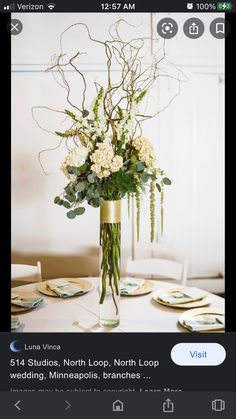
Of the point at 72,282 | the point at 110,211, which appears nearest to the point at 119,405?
the point at 110,211

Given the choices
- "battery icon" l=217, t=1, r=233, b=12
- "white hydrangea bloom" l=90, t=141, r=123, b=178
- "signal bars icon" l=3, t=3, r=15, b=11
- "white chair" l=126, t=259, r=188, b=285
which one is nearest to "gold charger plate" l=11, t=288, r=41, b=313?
"white hydrangea bloom" l=90, t=141, r=123, b=178

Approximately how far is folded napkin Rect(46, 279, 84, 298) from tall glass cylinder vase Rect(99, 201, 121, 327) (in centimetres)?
27

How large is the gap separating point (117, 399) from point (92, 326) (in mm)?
249

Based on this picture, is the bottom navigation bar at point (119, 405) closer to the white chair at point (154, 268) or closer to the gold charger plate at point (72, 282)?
the gold charger plate at point (72, 282)

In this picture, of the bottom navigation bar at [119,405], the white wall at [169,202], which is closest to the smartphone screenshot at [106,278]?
the bottom navigation bar at [119,405]

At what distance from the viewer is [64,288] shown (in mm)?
1193

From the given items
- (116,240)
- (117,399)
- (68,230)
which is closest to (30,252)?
(68,230)

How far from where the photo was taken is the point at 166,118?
1781 mm

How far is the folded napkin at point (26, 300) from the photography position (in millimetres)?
999

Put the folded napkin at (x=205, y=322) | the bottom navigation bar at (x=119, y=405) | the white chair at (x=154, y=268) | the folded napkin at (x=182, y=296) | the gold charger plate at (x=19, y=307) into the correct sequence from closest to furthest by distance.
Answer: the bottom navigation bar at (x=119, y=405), the folded napkin at (x=205, y=322), the gold charger plate at (x=19, y=307), the folded napkin at (x=182, y=296), the white chair at (x=154, y=268)

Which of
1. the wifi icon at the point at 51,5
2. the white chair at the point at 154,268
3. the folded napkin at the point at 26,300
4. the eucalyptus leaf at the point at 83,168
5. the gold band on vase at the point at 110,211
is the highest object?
the wifi icon at the point at 51,5

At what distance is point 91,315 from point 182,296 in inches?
13.3

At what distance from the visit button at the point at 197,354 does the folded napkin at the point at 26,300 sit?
504 mm

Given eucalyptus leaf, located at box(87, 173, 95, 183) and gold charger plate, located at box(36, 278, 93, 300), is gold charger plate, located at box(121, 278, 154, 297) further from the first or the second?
eucalyptus leaf, located at box(87, 173, 95, 183)
